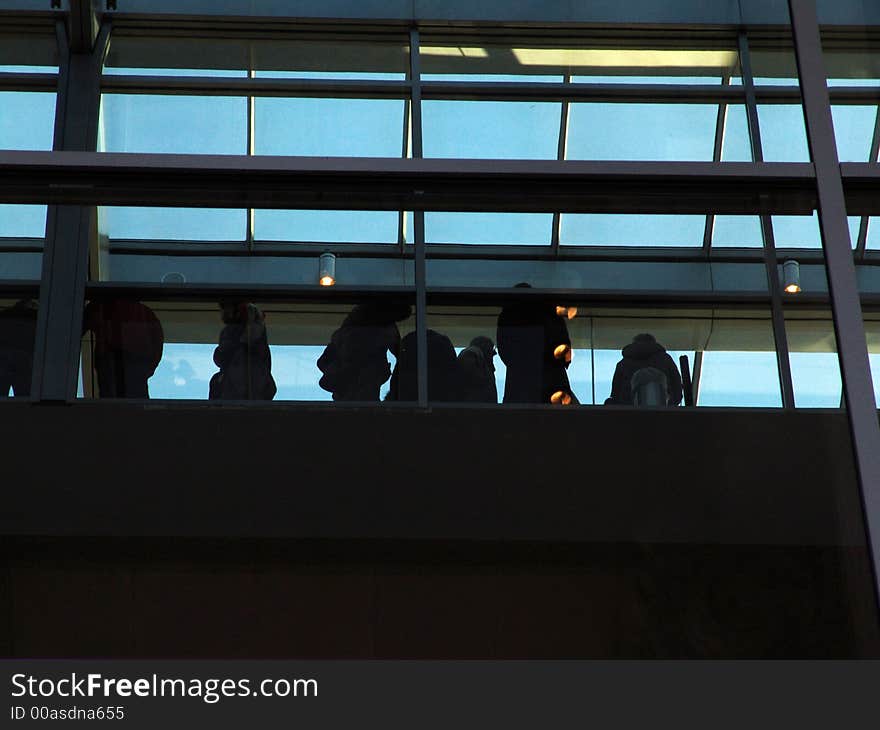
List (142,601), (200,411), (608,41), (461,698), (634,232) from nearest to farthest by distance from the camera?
(461,698) → (142,601) → (200,411) → (634,232) → (608,41)

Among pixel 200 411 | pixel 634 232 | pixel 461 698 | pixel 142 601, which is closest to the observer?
pixel 461 698

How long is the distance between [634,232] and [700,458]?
86 cm

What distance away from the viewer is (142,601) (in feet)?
12.3

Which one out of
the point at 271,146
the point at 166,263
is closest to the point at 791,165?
the point at 271,146

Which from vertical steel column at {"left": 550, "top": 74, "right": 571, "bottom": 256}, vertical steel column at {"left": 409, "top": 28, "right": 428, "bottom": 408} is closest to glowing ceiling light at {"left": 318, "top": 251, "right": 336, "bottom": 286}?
vertical steel column at {"left": 409, "top": 28, "right": 428, "bottom": 408}

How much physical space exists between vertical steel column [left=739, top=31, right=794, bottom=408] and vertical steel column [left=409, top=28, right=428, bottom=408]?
3.98 feet

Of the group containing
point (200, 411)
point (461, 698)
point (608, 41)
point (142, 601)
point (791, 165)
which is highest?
point (608, 41)

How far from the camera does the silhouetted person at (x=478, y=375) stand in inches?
160

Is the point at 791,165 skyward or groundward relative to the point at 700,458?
skyward

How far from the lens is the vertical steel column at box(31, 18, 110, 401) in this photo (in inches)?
158

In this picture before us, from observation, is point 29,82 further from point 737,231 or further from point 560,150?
point 737,231

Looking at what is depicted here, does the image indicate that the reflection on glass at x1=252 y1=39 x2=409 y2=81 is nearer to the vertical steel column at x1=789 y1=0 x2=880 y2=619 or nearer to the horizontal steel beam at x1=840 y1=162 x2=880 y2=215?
the vertical steel column at x1=789 y1=0 x2=880 y2=619

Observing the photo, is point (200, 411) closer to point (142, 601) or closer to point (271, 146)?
point (142, 601)

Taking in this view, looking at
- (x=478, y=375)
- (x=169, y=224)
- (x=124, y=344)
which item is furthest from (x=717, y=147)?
(x=124, y=344)
